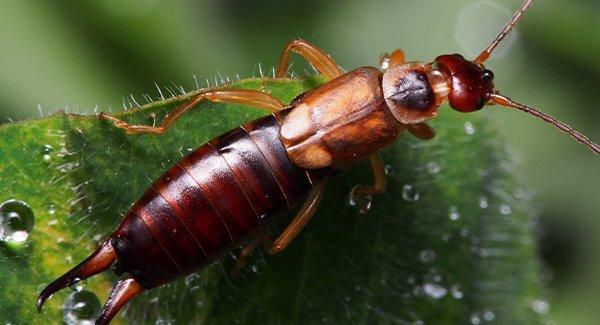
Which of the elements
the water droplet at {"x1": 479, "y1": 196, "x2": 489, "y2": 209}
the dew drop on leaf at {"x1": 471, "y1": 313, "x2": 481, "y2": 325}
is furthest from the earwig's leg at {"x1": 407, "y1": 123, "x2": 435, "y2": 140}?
the dew drop on leaf at {"x1": 471, "y1": 313, "x2": 481, "y2": 325}

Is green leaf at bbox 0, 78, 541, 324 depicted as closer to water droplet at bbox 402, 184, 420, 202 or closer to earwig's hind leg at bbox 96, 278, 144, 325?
water droplet at bbox 402, 184, 420, 202

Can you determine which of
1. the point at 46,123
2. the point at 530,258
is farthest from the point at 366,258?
the point at 46,123

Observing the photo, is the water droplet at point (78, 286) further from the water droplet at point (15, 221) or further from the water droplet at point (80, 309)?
the water droplet at point (15, 221)

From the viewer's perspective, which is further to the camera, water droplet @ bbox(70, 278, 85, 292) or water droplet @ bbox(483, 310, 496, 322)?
water droplet @ bbox(483, 310, 496, 322)

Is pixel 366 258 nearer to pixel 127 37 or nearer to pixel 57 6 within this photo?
pixel 127 37

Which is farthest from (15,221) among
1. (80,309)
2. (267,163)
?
(267,163)

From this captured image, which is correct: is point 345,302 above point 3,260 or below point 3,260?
below
